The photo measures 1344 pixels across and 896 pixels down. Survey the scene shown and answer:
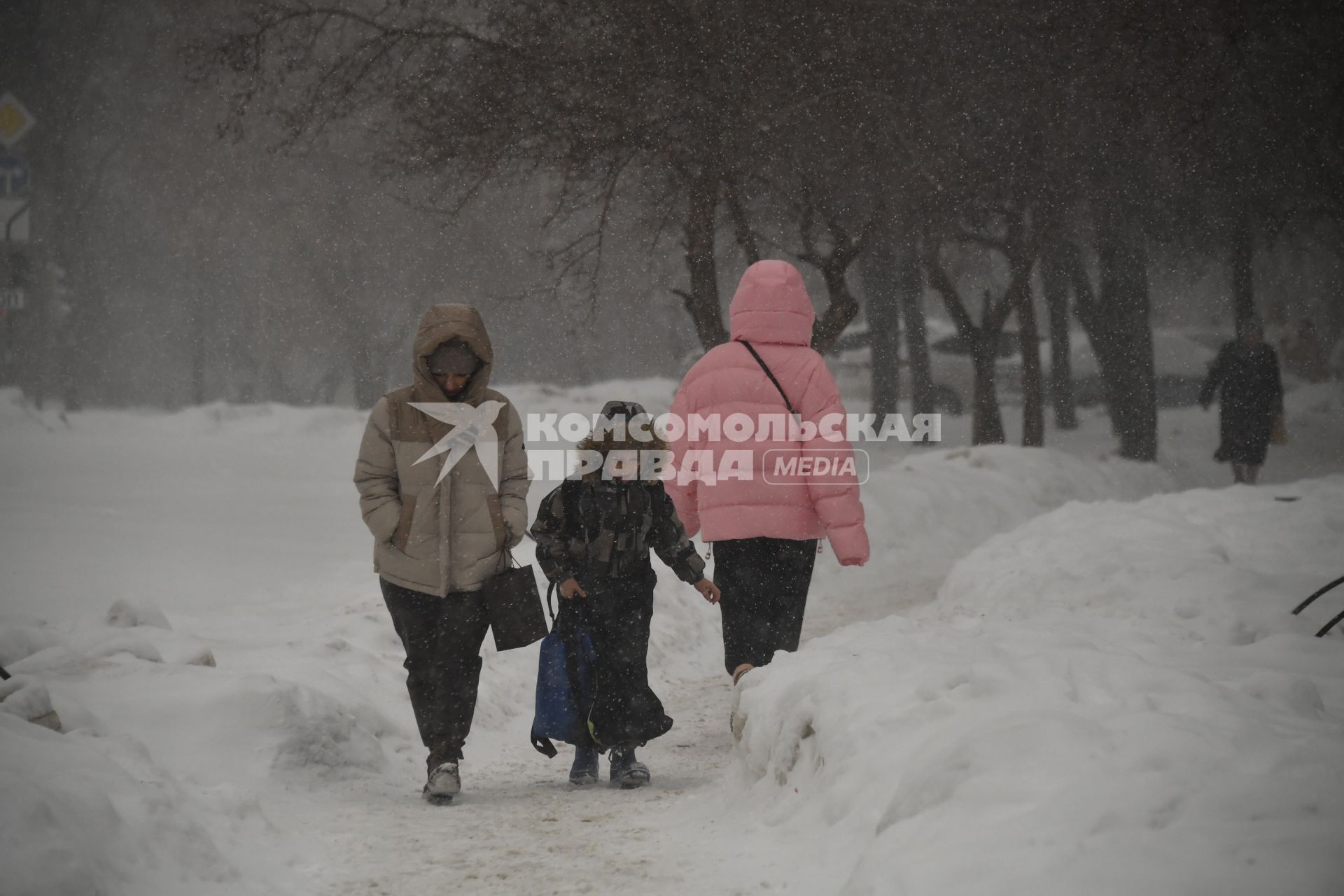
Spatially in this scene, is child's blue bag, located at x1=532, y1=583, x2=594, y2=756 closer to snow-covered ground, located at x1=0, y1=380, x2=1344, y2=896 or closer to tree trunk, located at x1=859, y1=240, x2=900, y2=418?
snow-covered ground, located at x1=0, y1=380, x2=1344, y2=896

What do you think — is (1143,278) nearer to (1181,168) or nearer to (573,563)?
(1181,168)

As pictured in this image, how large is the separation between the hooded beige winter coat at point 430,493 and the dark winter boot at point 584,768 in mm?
965

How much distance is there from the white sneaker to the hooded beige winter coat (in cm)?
74

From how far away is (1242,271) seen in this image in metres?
23.7

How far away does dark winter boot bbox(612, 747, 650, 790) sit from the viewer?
5.70 metres

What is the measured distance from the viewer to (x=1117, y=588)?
856 cm

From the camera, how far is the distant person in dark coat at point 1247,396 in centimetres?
1642

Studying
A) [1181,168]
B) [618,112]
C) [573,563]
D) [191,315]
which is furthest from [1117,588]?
[191,315]

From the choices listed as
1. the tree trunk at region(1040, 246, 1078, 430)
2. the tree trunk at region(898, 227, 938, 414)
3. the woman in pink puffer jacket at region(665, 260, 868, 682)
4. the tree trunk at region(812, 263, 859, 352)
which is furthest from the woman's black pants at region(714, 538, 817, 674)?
the tree trunk at region(1040, 246, 1078, 430)

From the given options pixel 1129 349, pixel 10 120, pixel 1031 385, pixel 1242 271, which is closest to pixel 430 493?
pixel 10 120

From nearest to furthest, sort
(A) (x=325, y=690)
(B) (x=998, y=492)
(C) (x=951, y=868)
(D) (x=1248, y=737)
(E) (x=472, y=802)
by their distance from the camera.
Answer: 1. (C) (x=951, y=868)
2. (D) (x=1248, y=737)
3. (E) (x=472, y=802)
4. (A) (x=325, y=690)
5. (B) (x=998, y=492)

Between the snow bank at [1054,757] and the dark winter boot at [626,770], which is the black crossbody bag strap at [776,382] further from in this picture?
the dark winter boot at [626,770]

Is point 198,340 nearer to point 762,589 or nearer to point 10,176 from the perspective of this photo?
point 10,176

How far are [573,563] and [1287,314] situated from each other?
142 ft
